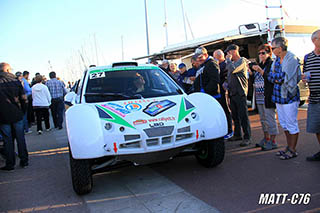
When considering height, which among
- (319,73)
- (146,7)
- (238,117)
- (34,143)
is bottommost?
(34,143)

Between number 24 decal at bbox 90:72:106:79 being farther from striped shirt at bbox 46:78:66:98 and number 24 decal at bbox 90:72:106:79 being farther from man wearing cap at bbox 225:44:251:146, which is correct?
striped shirt at bbox 46:78:66:98

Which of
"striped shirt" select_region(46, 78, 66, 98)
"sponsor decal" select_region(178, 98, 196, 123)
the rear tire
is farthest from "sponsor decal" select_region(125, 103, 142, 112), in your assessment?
"striped shirt" select_region(46, 78, 66, 98)

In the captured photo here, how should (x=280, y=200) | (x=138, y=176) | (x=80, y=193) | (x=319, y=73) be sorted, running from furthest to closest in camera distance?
(x=138, y=176) → (x=319, y=73) → (x=80, y=193) → (x=280, y=200)

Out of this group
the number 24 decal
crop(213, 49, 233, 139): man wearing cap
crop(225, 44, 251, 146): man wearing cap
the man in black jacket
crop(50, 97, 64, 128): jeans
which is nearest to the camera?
the number 24 decal

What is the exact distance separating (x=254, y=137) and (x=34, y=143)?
227 inches

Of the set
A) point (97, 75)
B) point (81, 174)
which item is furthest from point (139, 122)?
point (97, 75)

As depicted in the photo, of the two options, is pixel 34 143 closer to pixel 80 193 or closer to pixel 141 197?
pixel 80 193

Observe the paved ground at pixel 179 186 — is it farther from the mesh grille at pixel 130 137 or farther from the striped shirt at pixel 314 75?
the striped shirt at pixel 314 75

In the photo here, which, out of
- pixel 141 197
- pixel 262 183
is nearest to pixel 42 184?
pixel 141 197

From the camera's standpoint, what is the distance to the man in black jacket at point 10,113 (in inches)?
181

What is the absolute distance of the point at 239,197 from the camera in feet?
9.61

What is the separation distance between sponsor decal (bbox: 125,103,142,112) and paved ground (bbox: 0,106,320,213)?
1059mm

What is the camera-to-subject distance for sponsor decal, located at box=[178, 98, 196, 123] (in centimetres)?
339

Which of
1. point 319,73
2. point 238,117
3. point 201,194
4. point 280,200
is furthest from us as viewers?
point 238,117
